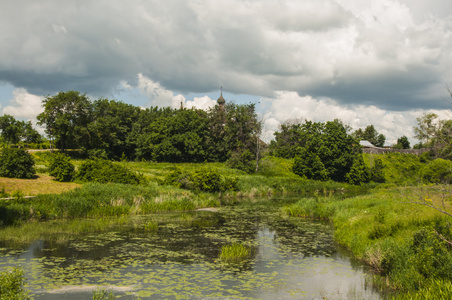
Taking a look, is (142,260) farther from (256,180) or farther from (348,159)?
(348,159)

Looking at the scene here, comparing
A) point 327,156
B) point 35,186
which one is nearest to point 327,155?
point 327,156

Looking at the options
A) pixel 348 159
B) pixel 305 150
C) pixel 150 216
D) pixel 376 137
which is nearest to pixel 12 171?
pixel 150 216

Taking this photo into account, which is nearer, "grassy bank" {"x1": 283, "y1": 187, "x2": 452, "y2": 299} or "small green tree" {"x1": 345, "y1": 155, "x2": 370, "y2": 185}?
"grassy bank" {"x1": 283, "y1": 187, "x2": 452, "y2": 299}

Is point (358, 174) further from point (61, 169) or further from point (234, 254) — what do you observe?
point (234, 254)

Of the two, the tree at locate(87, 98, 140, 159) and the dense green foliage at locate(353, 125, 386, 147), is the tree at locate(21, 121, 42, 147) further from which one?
the dense green foliage at locate(353, 125, 386, 147)

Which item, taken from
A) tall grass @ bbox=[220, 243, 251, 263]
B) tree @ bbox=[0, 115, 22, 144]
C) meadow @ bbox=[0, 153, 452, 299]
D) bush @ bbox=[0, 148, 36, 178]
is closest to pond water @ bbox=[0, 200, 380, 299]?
tall grass @ bbox=[220, 243, 251, 263]

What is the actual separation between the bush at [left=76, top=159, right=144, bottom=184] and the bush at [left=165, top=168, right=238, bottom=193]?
362 centimetres

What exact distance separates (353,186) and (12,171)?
51169 millimetres

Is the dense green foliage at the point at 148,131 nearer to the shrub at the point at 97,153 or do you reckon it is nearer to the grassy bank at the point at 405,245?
the shrub at the point at 97,153

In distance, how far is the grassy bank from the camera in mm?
9867

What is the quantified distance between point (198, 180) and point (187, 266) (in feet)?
78.3

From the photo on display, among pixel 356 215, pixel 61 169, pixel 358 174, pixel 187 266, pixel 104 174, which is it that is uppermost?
pixel 61 169

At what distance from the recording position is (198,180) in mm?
37406

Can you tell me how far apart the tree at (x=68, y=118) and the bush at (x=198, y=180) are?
3386 cm
